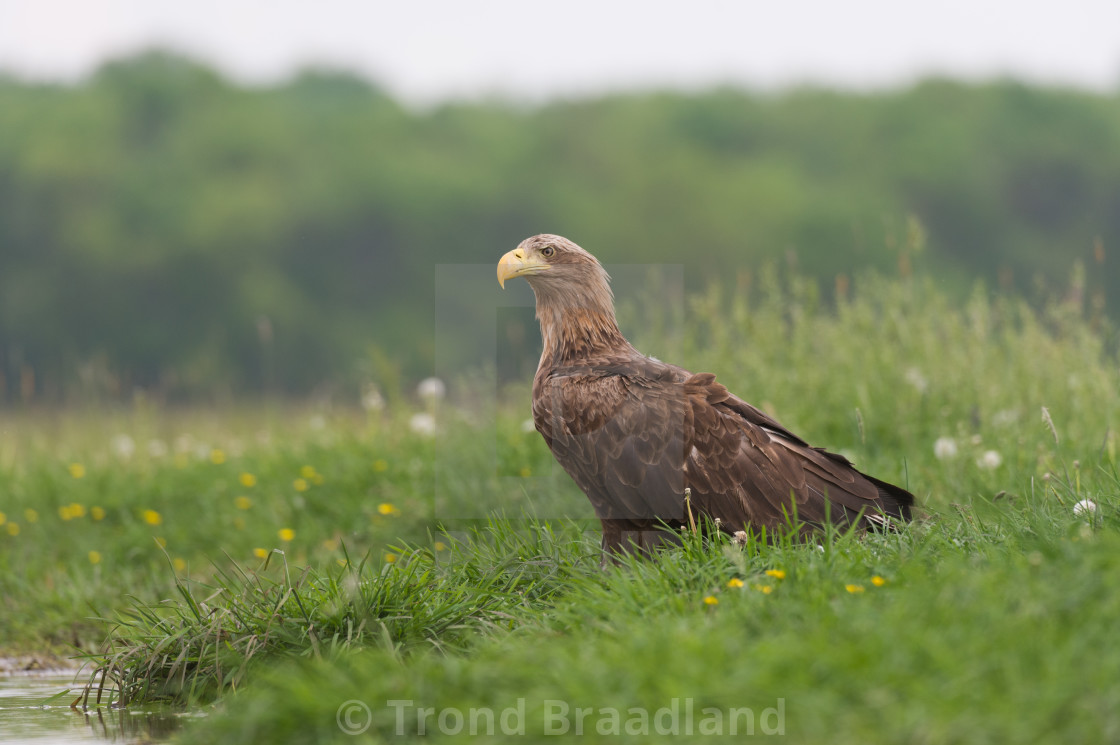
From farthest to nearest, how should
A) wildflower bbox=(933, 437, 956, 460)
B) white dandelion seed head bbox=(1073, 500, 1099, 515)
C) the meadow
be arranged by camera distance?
wildflower bbox=(933, 437, 956, 460)
white dandelion seed head bbox=(1073, 500, 1099, 515)
the meadow

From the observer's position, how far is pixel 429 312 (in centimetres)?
3170

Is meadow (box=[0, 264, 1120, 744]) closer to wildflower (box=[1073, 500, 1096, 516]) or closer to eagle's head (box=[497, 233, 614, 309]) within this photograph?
wildflower (box=[1073, 500, 1096, 516])

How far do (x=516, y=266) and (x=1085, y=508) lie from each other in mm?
2502

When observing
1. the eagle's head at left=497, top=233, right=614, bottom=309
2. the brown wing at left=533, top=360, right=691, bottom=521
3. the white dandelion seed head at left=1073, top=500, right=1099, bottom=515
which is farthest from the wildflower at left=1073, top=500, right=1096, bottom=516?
the eagle's head at left=497, top=233, right=614, bottom=309

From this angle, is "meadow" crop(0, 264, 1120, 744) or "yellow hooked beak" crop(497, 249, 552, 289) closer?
"meadow" crop(0, 264, 1120, 744)

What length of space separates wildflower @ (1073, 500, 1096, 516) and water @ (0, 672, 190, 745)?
3336mm

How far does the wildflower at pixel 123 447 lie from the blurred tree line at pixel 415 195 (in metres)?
18.9

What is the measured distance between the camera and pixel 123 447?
31.4ft

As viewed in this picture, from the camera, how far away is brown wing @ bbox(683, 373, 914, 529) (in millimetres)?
4984

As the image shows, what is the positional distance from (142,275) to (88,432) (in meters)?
24.5

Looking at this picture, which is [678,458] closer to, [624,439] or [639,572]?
[624,439]

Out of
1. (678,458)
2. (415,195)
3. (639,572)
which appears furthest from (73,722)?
(415,195)

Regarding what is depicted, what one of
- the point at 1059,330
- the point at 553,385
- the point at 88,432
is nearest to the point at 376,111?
the point at 88,432

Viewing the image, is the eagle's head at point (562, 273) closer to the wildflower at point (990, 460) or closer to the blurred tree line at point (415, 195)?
the wildflower at point (990, 460)
